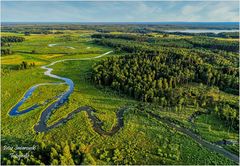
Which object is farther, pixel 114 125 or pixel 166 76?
pixel 166 76

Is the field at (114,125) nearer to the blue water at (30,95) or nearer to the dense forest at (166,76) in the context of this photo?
the blue water at (30,95)

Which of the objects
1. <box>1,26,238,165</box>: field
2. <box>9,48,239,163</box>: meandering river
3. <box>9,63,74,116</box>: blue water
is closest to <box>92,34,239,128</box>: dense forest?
<box>1,26,238,165</box>: field

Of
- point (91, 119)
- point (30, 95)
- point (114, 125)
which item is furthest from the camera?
point (30, 95)

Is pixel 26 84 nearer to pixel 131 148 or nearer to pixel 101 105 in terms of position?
pixel 101 105

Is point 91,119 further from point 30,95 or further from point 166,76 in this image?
point 166,76

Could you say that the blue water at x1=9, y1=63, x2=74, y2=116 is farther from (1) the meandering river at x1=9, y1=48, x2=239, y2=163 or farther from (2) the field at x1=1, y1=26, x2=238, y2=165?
(2) the field at x1=1, y1=26, x2=238, y2=165

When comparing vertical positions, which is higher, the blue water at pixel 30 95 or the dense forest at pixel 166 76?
the dense forest at pixel 166 76

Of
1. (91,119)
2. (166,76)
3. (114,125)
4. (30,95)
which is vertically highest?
(166,76)

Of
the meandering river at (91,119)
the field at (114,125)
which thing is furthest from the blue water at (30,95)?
the field at (114,125)

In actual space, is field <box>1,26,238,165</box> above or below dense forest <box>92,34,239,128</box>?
below

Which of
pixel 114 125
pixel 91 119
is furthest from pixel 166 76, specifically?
pixel 91 119

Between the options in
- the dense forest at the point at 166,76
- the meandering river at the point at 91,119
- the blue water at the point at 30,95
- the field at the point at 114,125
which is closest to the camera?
the field at the point at 114,125

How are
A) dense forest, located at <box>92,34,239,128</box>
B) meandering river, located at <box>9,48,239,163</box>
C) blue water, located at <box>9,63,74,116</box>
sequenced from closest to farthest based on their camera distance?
1. meandering river, located at <box>9,48,239,163</box>
2. blue water, located at <box>9,63,74,116</box>
3. dense forest, located at <box>92,34,239,128</box>
